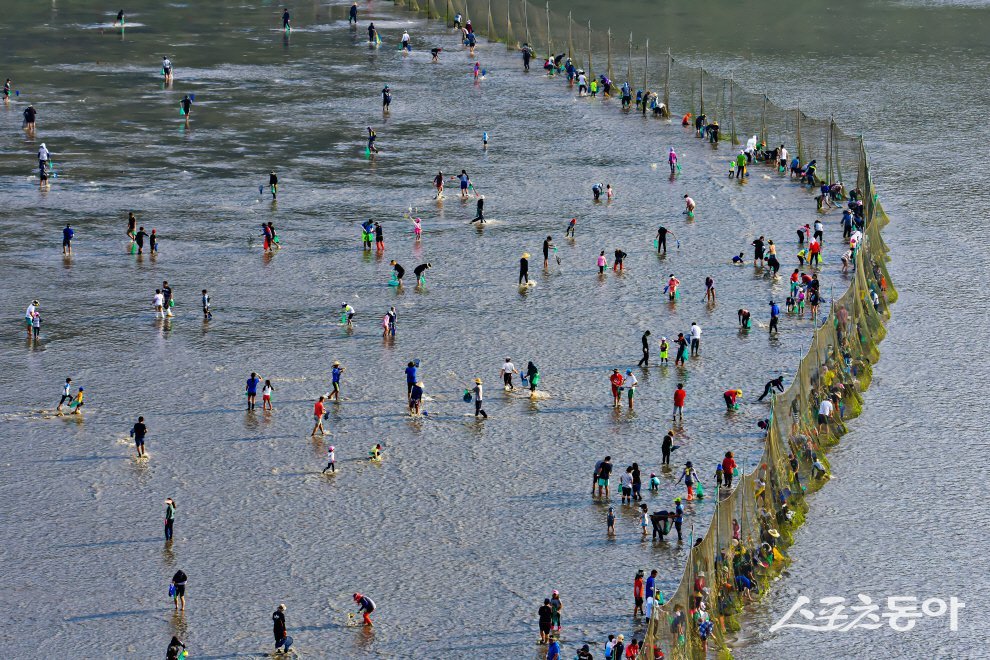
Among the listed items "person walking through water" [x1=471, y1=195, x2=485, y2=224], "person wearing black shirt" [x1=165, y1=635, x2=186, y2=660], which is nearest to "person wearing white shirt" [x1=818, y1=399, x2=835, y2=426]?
"person wearing black shirt" [x1=165, y1=635, x2=186, y2=660]

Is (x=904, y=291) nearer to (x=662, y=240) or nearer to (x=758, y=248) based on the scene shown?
(x=758, y=248)

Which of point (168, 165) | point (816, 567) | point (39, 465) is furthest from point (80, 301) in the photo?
point (816, 567)

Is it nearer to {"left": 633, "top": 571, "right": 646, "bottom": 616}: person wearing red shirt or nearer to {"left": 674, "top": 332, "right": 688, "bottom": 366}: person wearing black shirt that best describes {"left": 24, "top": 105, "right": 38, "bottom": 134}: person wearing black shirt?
{"left": 674, "top": 332, "right": 688, "bottom": 366}: person wearing black shirt

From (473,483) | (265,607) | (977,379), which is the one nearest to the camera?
(265,607)

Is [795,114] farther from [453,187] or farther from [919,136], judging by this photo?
[453,187]

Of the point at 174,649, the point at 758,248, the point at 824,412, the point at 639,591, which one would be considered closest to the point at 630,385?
the point at 824,412
